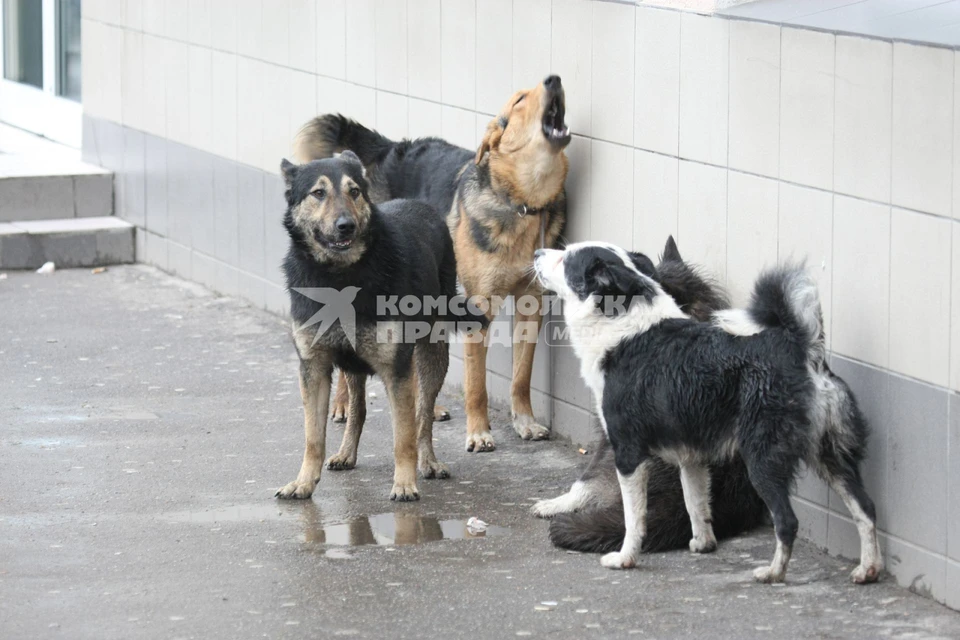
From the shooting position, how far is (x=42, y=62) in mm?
14383

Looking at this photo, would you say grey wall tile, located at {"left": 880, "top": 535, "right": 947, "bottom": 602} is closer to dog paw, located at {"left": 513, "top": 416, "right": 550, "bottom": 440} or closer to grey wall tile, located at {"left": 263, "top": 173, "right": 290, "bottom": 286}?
dog paw, located at {"left": 513, "top": 416, "right": 550, "bottom": 440}

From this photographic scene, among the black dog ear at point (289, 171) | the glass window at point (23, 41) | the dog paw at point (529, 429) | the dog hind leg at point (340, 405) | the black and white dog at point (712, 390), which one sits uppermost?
the glass window at point (23, 41)

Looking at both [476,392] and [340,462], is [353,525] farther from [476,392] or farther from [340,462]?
[476,392]

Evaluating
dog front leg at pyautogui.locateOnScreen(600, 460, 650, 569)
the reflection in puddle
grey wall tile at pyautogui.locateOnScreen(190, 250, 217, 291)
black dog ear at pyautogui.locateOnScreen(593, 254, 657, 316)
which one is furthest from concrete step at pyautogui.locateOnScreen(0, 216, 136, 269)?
dog front leg at pyautogui.locateOnScreen(600, 460, 650, 569)

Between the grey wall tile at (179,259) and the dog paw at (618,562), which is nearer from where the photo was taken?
the dog paw at (618,562)

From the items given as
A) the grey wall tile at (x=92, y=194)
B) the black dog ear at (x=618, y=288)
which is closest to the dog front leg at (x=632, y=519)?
the black dog ear at (x=618, y=288)

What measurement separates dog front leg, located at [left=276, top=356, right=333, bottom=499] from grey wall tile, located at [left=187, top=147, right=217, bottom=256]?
4901mm

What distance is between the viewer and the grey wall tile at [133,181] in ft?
39.0

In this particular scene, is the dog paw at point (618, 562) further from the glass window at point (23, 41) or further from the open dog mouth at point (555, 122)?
the glass window at point (23, 41)

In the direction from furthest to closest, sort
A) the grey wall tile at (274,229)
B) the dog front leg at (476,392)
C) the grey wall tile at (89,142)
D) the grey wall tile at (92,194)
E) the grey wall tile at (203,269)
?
the grey wall tile at (89,142), the grey wall tile at (92,194), the grey wall tile at (203,269), the grey wall tile at (274,229), the dog front leg at (476,392)

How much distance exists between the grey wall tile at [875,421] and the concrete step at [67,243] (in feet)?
26.5

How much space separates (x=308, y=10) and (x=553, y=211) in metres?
3.08

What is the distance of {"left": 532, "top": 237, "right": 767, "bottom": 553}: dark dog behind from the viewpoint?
5543 millimetres

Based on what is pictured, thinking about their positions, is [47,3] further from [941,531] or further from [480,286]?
[941,531]
